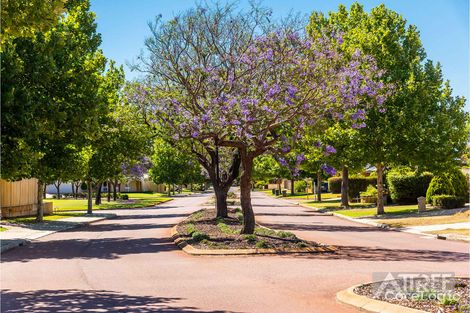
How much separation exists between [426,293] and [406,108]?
82.0 feet

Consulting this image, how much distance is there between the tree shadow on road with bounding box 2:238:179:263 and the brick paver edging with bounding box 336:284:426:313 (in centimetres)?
877

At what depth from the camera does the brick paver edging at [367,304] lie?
8.04m

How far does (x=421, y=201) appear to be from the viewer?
114ft

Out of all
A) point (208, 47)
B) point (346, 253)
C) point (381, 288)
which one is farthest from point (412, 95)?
point (381, 288)

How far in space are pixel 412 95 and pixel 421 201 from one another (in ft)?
21.5

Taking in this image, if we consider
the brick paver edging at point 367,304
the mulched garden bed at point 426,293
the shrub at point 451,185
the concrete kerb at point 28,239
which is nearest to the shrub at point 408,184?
the shrub at point 451,185

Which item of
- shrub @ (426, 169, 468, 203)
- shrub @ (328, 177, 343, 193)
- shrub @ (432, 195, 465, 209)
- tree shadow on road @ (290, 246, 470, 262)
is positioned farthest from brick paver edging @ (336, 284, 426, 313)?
shrub @ (328, 177, 343, 193)

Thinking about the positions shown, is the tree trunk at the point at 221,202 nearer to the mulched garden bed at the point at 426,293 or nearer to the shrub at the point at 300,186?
the mulched garden bed at the point at 426,293

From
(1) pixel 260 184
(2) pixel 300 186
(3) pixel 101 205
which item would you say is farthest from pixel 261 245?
(1) pixel 260 184

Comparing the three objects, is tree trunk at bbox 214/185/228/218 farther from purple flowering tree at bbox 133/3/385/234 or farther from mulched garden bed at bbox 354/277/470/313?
mulched garden bed at bbox 354/277/470/313

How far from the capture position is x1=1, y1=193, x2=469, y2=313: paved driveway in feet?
30.9

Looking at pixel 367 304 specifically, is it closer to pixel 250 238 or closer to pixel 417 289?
pixel 417 289

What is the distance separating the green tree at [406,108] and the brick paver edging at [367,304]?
24010 millimetres

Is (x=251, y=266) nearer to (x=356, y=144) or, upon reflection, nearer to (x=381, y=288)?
(x=381, y=288)
